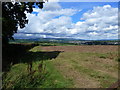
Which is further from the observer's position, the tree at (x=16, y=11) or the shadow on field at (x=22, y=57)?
the tree at (x=16, y=11)

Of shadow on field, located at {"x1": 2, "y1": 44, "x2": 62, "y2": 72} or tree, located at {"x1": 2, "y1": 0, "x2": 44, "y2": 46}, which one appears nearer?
shadow on field, located at {"x1": 2, "y1": 44, "x2": 62, "y2": 72}

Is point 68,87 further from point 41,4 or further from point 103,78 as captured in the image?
point 41,4

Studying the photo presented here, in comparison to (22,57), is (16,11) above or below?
above

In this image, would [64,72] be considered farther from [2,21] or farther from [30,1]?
[30,1]

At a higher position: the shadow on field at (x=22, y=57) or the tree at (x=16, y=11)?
the tree at (x=16, y=11)

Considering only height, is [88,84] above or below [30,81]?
below

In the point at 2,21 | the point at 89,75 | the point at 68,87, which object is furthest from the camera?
the point at 2,21

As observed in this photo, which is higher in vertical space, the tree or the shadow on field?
the tree

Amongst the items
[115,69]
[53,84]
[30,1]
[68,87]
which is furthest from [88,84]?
[30,1]

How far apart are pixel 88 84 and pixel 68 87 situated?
0.99 m

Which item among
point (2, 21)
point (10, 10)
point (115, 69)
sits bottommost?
point (115, 69)

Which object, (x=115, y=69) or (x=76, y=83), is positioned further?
(x=115, y=69)

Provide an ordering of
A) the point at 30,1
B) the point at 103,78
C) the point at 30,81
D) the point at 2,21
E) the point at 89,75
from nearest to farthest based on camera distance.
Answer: the point at 30,81 → the point at 103,78 → the point at 89,75 → the point at 2,21 → the point at 30,1

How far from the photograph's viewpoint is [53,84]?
24.8 feet
